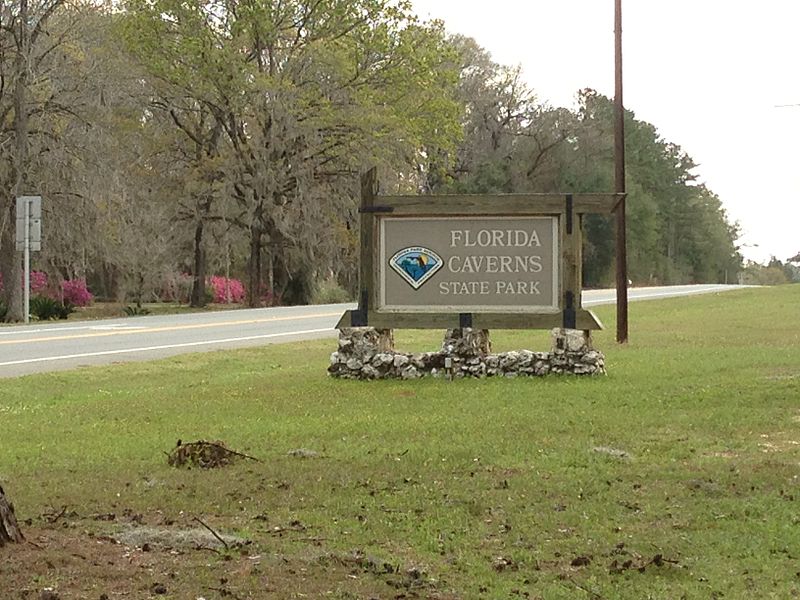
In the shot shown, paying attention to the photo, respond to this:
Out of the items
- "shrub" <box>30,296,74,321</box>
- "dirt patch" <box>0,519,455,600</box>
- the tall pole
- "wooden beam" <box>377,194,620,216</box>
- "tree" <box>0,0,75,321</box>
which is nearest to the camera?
"dirt patch" <box>0,519,455,600</box>

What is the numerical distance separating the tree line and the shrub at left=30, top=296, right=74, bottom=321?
37.1 inches

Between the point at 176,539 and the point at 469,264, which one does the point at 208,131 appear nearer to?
the point at 469,264

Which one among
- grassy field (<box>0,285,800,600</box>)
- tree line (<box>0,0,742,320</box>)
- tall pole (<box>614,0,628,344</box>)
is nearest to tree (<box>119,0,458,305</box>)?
tree line (<box>0,0,742,320</box>)

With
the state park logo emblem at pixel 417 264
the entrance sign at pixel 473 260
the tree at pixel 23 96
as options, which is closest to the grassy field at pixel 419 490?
the entrance sign at pixel 473 260

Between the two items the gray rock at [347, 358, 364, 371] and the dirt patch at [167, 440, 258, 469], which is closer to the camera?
the dirt patch at [167, 440, 258, 469]

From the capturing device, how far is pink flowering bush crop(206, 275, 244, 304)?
45.9 m

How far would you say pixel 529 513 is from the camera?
6043mm

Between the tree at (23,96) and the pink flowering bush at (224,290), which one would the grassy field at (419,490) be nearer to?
the tree at (23,96)

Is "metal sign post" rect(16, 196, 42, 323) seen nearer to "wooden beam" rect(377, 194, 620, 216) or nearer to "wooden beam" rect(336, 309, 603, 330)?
"wooden beam" rect(336, 309, 603, 330)

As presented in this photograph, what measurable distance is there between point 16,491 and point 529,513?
307 cm

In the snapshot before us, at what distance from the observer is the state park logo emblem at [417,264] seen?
1364 centimetres

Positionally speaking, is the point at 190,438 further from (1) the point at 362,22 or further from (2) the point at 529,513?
(1) the point at 362,22

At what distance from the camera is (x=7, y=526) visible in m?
4.96

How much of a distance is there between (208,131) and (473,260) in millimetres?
28596
